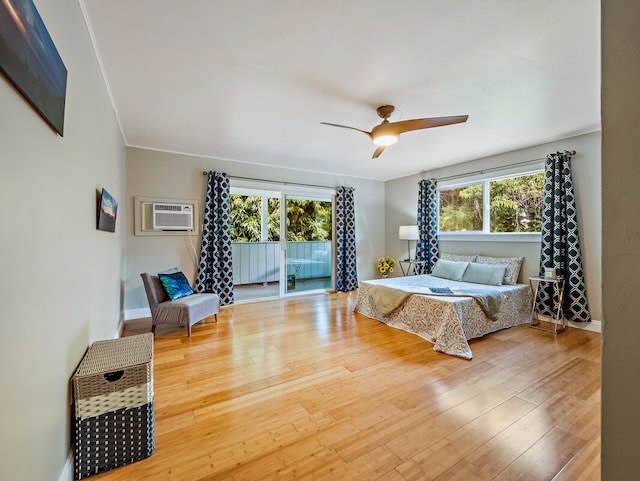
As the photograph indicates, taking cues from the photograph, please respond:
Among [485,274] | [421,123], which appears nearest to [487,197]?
[485,274]

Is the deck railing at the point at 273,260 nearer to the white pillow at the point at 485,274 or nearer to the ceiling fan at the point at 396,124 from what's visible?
the white pillow at the point at 485,274

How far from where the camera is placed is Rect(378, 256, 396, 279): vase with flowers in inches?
236

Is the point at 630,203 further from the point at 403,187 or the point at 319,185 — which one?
the point at 403,187

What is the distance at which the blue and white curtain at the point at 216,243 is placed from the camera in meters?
4.46

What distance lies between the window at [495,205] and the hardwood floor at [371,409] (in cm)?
173

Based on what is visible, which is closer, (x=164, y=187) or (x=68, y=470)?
(x=68, y=470)

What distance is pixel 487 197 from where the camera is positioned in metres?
4.65

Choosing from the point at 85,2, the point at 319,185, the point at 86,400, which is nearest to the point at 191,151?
the point at 319,185

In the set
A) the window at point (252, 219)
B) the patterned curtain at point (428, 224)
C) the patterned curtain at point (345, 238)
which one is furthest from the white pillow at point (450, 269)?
the window at point (252, 219)

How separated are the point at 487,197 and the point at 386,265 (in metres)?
2.23

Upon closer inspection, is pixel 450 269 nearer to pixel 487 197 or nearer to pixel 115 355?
pixel 487 197

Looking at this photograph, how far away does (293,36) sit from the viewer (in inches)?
72.1

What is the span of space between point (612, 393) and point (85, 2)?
2693 millimetres

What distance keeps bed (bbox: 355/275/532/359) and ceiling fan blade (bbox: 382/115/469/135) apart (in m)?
1.81
